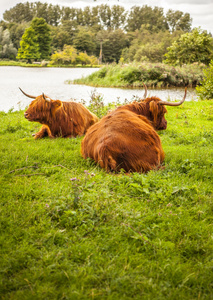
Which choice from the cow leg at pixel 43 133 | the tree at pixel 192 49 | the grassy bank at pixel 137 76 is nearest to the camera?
the cow leg at pixel 43 133

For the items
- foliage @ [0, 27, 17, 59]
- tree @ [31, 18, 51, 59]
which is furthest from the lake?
tree @ [31, 18, 51, 59]

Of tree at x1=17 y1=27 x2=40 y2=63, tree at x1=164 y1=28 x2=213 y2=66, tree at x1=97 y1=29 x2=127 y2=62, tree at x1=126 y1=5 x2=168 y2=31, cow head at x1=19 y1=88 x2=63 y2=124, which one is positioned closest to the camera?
cow head at x1=19 y1=88 x2=63 y2=124

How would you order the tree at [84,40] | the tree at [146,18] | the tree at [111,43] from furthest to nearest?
1. the tree at [146,18]
2. the tree at [111,43]
3. the tree at [84,40]

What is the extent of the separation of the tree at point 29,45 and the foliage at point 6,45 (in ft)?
2.05

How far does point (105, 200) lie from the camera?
2.90m

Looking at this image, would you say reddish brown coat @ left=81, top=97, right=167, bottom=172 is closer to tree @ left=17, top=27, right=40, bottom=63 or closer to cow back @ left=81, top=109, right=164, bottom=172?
cow back @ left=81, top=109, right=164, bottom=172

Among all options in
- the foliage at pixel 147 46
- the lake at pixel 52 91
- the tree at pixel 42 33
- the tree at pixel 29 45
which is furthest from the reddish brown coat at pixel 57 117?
the foliage at pixel 147 46

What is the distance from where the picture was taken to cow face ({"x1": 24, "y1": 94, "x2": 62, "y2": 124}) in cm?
599

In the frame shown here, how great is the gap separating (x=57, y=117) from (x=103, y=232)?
164 inches

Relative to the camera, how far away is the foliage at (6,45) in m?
20.2

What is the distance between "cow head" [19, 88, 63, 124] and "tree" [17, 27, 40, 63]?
14.8m

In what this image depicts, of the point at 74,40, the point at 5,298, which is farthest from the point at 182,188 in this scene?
the point at 74,40

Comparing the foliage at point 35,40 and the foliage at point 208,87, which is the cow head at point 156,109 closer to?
the foliage at point 208,87

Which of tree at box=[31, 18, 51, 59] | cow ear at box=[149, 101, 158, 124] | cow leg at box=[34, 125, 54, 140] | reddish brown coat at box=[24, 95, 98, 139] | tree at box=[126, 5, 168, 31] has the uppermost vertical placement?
tree at box=[126, 5, 168, 31]
